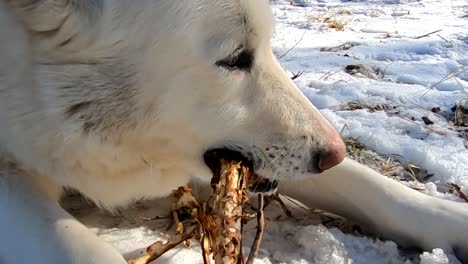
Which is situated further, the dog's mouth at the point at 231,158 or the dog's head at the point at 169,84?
the dog's mouth at the point at 231,158

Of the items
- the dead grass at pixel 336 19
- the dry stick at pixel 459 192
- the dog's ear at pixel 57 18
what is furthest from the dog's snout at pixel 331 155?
the dead grass at pixel 336 19

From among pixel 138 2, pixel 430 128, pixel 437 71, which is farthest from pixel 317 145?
pixel 437 71

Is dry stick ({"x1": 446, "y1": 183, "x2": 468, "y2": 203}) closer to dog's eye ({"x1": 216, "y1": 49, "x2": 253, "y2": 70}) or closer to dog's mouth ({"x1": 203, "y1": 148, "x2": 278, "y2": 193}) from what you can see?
dog's mouth ({"x1": 203, "y1": 148, "x2": 278, "y2": 193})

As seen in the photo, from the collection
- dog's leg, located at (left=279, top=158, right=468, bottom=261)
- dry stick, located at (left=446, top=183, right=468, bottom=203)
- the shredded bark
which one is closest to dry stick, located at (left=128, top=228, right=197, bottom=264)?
the shredded bark

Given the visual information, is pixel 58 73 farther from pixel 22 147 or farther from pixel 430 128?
pixel 430 128

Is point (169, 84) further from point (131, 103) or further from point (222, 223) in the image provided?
point (222, 223)

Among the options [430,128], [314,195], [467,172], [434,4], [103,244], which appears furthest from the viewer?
[434,4]

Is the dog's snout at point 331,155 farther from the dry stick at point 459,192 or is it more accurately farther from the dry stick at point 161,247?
the dry stick at point 459,192
